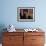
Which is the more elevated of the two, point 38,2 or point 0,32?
point 38,2

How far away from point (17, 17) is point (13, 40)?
0.83 metres

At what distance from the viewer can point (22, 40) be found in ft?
13.4

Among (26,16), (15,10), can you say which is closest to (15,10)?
(15,10)

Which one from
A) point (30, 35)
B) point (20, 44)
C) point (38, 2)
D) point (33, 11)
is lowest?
point (20, 44)

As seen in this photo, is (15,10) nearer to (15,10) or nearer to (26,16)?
(15,10)

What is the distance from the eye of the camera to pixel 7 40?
13.3 feet

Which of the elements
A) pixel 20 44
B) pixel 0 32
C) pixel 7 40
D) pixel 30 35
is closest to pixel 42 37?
pixel 30 35

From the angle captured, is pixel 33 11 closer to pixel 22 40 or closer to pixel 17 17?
pixel 17 17

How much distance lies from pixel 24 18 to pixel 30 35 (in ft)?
2.39

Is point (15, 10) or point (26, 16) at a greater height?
point (15, 10)

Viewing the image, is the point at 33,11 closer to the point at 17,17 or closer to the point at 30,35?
the point at 17,17

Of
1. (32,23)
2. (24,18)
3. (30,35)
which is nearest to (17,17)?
(24,18)

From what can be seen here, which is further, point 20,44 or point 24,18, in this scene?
point 24,18

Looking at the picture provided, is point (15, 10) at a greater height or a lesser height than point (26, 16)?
greater
